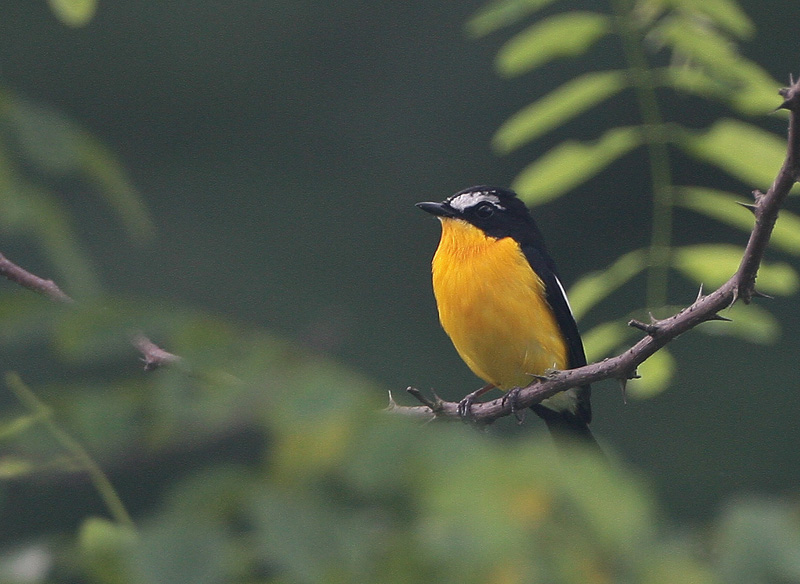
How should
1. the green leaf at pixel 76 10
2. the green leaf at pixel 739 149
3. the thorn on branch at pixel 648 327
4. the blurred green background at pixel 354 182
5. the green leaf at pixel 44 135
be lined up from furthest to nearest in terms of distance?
the blurred green background at pixel 354 182
the green leaf at pixel 739 149
the thorn on branch at pixel 648 327
the green leaf at pixel 76 10
the green leaf at pixel 44 135

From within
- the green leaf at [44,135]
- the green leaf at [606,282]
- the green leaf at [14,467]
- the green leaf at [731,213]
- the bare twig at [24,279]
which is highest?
the green leaf at [44,135]

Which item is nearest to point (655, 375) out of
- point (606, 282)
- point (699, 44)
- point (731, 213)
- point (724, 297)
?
point (606, 282)

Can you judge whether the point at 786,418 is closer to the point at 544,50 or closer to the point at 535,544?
the point at 544,50

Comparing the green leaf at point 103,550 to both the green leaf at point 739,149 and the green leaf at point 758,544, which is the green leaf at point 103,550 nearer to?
the green leaf at point 758,544

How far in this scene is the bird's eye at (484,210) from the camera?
15.3ft

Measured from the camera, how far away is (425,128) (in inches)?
577

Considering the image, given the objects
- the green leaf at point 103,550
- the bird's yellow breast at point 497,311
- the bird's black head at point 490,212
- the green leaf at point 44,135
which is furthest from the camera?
the bird's black head at point 490,212

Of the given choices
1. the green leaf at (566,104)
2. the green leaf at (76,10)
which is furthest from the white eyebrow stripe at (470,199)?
the green leaf at (76,10)

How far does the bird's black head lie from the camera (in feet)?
15.1

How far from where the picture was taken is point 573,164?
9.69ft

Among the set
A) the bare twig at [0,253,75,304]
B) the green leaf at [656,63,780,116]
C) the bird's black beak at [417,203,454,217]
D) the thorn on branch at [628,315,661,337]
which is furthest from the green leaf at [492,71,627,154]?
the bird's black beak at [417,203,454,217]

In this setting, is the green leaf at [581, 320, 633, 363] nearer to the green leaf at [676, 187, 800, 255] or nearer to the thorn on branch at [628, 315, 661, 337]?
the green leaf at [676, 187, 800, 255]

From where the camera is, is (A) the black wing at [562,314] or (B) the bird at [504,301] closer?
(B) the bird at [504,301]

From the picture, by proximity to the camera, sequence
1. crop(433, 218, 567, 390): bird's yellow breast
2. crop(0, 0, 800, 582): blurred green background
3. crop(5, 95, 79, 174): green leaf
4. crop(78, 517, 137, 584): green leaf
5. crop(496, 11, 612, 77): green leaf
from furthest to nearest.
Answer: crop(0, 0, 800, 582): blurred green background → crop(433, 218, 567, 390): bird's yellow breast → crop(496, 11, 612, 77): green leaf → crop(5, 95, 79, 174): green leaf → crop(78, 517, 137, 584): green leaf
